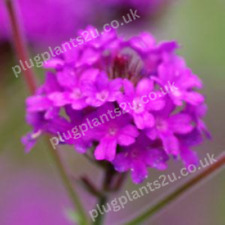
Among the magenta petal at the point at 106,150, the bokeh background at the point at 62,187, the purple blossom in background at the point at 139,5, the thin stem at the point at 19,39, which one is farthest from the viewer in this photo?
the bokeh background at the point at 62,187

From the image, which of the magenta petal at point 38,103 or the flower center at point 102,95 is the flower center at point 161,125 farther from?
the magenta petal at point 38,103

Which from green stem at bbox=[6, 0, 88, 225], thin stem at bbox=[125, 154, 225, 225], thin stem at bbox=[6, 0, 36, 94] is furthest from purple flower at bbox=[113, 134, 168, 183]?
thin stem at bbox=[6, 0, 36, 94]

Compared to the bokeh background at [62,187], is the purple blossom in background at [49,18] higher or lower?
higher

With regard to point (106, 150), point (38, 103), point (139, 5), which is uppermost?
point (139, 5)

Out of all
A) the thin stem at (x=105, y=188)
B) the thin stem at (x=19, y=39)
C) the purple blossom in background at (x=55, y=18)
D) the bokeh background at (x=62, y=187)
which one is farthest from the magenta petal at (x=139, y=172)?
the purple blossom in background at (x=55, y=18)

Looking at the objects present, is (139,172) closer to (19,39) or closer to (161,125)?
(161,125)

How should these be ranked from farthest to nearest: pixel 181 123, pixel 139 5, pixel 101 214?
pixel 139 5, pixel 101 214, pixel 181 123

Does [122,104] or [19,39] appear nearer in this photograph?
[122,104]

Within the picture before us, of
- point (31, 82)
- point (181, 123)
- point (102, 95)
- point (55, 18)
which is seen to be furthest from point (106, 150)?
point (55, 18)

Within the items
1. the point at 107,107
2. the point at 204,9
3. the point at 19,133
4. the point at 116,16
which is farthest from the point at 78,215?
the point at 204,9

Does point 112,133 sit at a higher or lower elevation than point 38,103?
lower
